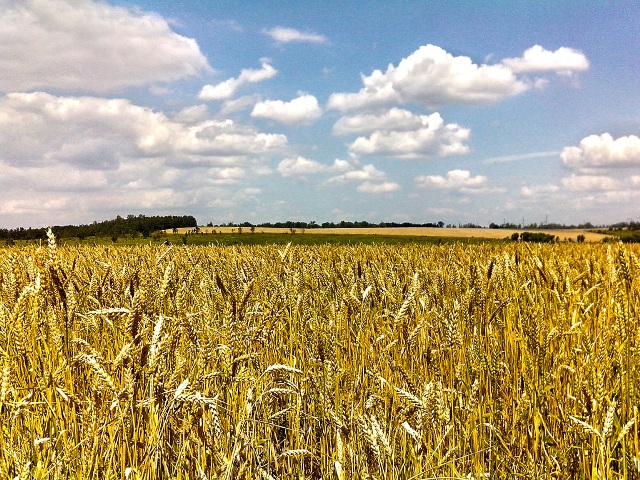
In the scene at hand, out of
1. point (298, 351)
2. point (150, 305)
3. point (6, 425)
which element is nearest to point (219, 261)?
point (298, 351)

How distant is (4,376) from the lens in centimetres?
163

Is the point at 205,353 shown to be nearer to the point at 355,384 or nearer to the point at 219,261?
the point at 355,384

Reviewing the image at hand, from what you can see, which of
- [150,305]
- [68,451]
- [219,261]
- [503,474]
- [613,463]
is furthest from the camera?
[219,261]

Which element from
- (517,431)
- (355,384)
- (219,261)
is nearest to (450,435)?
(517,431)

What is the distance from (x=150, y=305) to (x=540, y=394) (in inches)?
90.9

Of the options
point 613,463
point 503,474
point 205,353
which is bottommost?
point 613,463

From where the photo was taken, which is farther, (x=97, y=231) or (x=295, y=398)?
(x=97, y=231)

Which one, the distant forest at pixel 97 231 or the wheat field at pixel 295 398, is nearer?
the wheat field at pixel 295 398

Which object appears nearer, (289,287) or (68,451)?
(68,451)

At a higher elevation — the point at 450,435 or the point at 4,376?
the point at 4,376

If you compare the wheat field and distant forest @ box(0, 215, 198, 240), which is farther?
distant forest @ box(0, 215, 198, 240)

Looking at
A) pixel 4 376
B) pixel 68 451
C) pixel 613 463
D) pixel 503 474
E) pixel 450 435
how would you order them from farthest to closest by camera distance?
pixel 613 463 < pixel 450 435 < pixel 503 474 < pixel 68 451 < pixel 4 376

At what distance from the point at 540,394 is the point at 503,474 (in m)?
0.47

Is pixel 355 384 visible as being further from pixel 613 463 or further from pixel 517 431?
pixel 613 463
